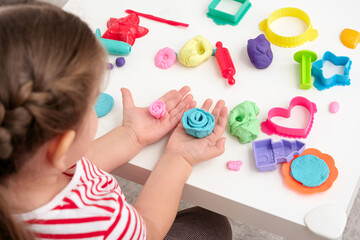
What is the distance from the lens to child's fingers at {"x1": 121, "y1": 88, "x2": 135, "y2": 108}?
2.45 ft

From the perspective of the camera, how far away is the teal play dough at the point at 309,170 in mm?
639

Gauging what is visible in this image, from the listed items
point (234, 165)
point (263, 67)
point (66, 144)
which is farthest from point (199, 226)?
point (66, 144)

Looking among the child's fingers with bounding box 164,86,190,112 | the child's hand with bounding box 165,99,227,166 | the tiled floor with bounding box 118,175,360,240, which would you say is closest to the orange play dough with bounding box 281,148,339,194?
the child's hand with bounding box 165,99,227,166

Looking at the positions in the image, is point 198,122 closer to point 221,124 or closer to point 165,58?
point 221,124

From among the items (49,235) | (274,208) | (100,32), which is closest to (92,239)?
(49,235)

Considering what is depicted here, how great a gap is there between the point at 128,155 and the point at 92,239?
0.64ft

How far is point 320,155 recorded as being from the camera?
665 millimetres

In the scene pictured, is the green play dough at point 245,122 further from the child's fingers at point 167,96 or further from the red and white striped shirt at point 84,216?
the red and white striped shirt at point 84,216

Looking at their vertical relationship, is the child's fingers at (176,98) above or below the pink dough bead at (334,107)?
below

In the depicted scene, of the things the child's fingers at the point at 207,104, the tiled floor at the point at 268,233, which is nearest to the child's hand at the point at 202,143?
the child's fingers at the point at 207,104

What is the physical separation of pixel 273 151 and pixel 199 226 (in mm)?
230

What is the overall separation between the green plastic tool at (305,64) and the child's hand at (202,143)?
0.49ft

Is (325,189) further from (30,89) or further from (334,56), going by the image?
(30,89)

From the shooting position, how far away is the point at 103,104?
2.53 feet
